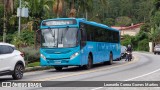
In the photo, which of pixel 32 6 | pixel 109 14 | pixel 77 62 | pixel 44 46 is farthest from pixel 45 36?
pixel 109 14

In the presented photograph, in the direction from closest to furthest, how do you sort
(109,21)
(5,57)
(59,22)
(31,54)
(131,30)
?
1. (5,57)
2. (59,22)
3. (31,54)
4. (131,30)
5. (109,21)

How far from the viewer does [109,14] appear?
136 m

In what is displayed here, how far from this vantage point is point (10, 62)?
58.8 feet

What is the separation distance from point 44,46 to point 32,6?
1648 centimetres

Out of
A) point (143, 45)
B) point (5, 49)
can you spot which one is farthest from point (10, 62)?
point (143, 45)

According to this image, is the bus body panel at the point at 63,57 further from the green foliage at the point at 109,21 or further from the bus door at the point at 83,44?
the green foliage at the point at 109,21

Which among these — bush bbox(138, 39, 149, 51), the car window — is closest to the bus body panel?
the car window

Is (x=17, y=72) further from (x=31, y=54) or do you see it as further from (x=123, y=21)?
(x=123, y=21)

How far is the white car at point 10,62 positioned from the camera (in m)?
17.4

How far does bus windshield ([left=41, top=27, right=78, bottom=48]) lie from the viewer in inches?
944

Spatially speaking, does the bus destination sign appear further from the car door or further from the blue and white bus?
the car door

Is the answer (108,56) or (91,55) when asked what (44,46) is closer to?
(91,55)

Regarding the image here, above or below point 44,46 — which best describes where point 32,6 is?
above

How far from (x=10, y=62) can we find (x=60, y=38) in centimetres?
644
